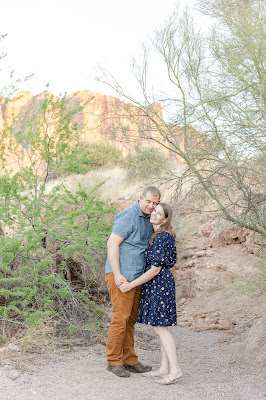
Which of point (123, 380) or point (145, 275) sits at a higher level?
point (145, 275)

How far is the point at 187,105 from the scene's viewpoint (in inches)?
214

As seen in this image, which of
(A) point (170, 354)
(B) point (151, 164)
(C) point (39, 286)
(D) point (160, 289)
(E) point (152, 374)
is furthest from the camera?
(B) point (151, 164)

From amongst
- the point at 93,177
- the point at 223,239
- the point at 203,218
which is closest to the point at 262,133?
the point at 223,239

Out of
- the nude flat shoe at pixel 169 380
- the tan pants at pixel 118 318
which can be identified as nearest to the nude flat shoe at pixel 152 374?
the nude flat shoe at pixel 169 380

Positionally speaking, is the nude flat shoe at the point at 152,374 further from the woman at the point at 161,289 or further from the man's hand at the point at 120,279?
the man's hand at the point at 120,279

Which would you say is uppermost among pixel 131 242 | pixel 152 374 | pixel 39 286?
pixel 131 242

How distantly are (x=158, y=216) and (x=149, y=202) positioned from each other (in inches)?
6.6

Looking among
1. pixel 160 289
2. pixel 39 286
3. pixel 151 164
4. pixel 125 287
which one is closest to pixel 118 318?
pixel 125 287

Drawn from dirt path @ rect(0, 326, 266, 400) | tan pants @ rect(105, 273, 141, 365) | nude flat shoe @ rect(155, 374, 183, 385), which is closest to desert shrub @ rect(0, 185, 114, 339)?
dirt path @ rect(0, 326, 266, 400)

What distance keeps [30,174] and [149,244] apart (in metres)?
3.87

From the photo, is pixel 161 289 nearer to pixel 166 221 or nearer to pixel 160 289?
pixel 160 289

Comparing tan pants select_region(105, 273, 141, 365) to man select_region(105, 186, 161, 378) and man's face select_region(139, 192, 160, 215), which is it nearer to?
man select_region(105, 186, 161, 378)

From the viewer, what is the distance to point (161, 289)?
421cm

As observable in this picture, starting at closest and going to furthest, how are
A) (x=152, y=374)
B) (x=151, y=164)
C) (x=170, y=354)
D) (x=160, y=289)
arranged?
(x=170, y=354)
(x=160, y=289)
(x=152, y=374)
(x=151, y=164)
